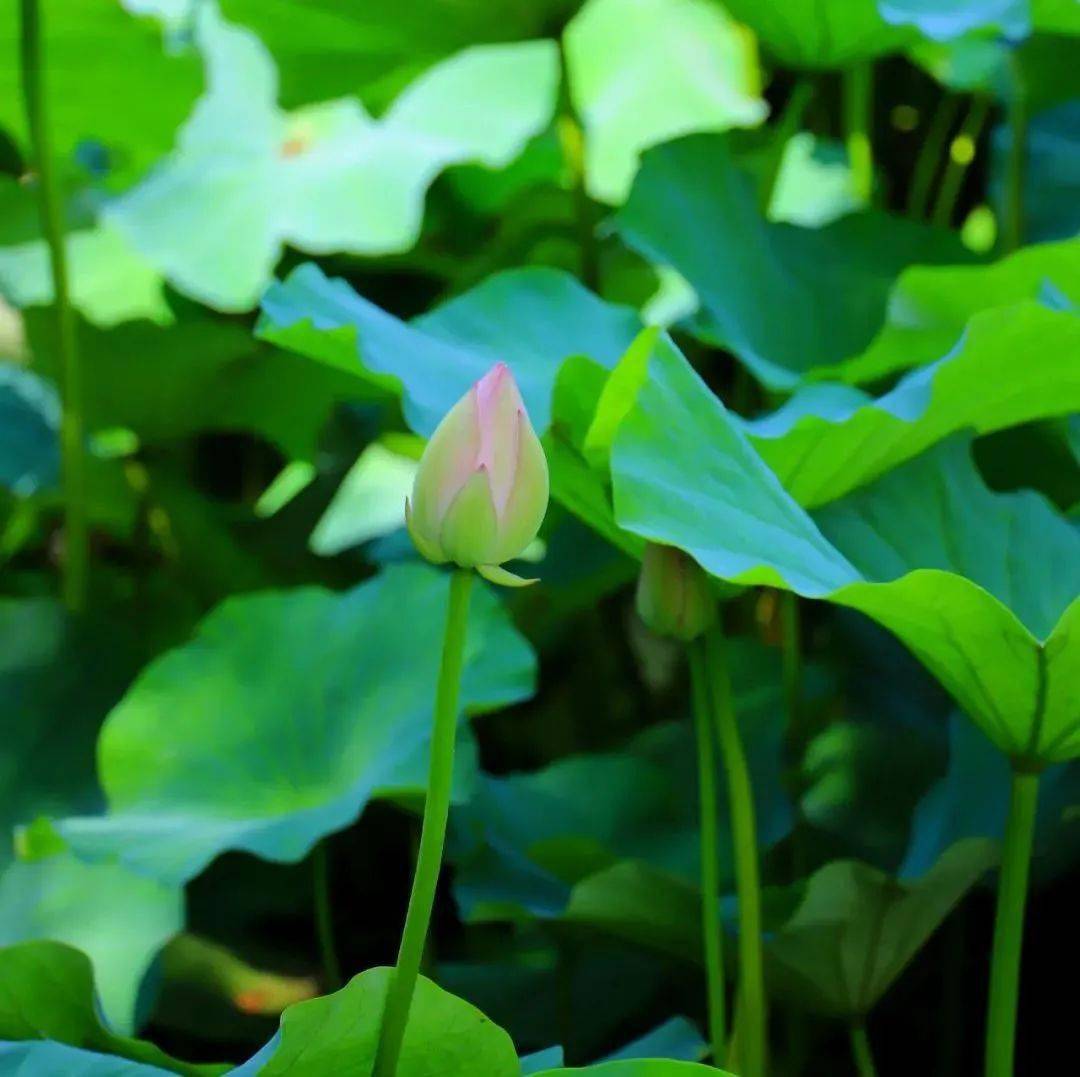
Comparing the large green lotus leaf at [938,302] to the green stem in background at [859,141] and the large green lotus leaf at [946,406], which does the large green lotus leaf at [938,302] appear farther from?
the green stem in background at [859,141]

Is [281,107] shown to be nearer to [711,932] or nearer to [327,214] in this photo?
[327,214]

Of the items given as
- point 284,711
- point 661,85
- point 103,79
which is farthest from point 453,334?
point 661,85

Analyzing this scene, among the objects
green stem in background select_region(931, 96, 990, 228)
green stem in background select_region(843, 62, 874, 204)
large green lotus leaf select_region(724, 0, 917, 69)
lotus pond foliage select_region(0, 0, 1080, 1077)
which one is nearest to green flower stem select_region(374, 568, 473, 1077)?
lotus pond foliage select_region(0, 0, 1080, 1077)

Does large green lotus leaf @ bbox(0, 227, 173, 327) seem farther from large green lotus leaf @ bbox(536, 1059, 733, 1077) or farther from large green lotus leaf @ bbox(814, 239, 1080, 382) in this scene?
large green lotus leaf @ bbox(536, 1059, 733, 1077)

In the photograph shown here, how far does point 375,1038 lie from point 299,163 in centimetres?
83

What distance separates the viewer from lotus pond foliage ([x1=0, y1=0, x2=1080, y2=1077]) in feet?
1.72

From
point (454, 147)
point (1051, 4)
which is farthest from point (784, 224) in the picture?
point (454, 147)

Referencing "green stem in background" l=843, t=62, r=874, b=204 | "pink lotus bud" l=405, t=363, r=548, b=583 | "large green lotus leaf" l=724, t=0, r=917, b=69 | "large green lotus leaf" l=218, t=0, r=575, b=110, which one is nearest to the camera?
"pink lotus bud" l=405, t=363, r=548, b=583

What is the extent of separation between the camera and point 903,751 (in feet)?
2.56

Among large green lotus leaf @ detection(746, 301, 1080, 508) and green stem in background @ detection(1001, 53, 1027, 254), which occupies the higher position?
large green lotus leaf @ detection(746, 301, 1080, 508)

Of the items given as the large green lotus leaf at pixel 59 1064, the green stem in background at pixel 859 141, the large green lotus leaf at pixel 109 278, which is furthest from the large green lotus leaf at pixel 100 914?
the green stem in background at pixel 859 141

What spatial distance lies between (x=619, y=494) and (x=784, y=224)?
50 centimetres

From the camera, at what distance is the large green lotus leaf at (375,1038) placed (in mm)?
441

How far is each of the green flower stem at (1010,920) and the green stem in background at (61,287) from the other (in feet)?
1.97
